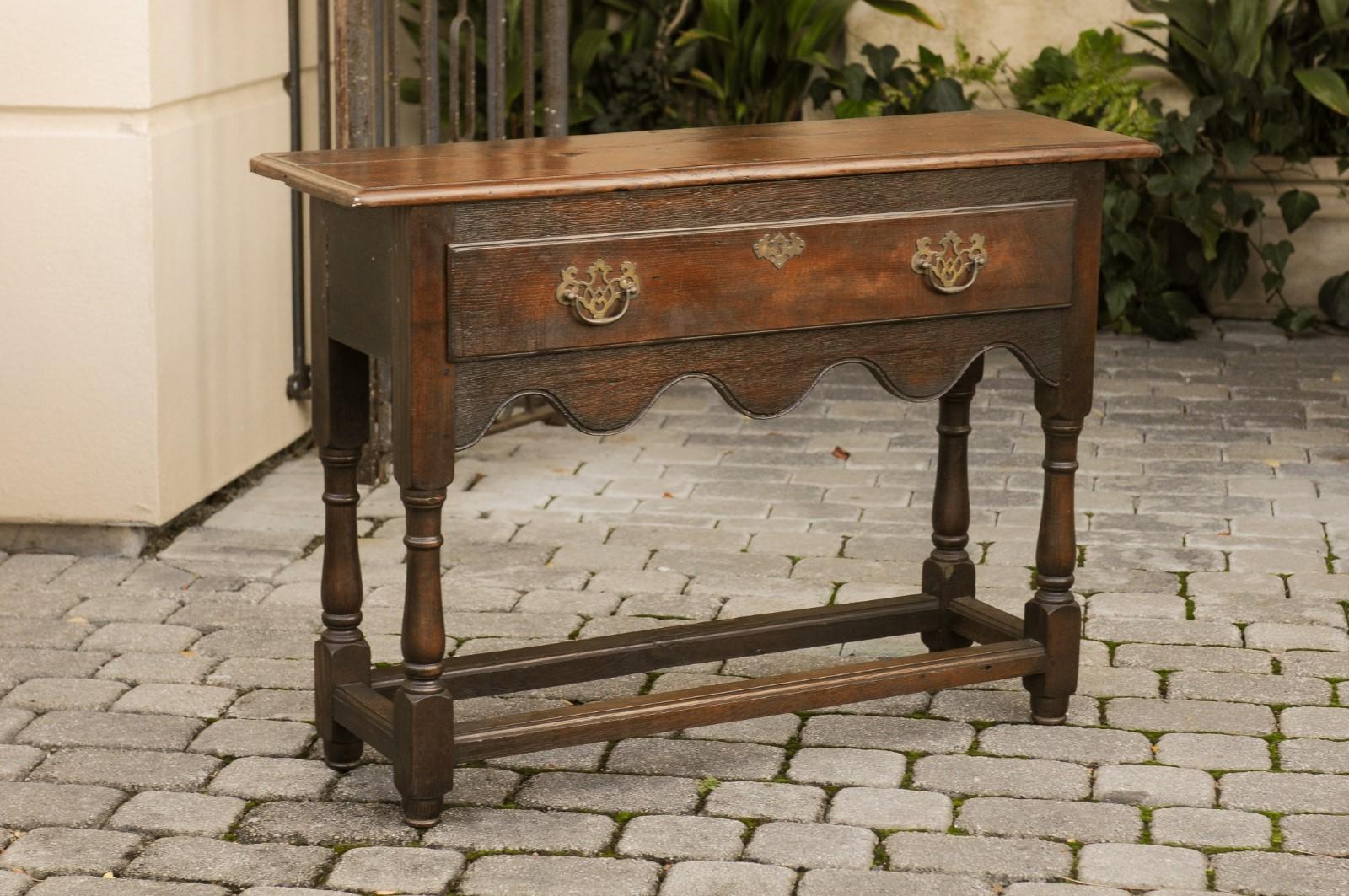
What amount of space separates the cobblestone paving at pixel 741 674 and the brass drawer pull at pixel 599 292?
877 millimetres

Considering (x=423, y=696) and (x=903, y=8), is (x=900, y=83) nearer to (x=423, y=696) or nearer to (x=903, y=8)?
(x=903, y=8)

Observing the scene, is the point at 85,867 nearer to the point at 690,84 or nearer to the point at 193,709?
the point at 193,709

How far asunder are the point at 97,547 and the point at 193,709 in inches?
46.4

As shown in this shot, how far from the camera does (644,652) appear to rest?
372cm

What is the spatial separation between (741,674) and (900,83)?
3927mm

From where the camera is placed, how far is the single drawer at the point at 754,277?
3.07 metres

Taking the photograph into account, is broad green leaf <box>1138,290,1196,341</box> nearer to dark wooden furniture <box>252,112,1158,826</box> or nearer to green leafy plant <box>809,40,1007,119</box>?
green leafy plant <box>809,40,1007,119</box>

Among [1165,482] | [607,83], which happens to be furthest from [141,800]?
[607,83]

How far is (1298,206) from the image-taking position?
23.3 ft

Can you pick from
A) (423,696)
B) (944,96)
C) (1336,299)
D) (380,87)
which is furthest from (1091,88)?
(423,696)

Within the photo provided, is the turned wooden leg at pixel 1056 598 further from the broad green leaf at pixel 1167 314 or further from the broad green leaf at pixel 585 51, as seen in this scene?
the broad green leaf at pixel 585 51

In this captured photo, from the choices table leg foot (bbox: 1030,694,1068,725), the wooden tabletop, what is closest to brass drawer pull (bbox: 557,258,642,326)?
the wooden tabletop

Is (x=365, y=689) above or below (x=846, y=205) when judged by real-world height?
below

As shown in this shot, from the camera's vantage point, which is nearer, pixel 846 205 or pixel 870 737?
pixel 846 205
